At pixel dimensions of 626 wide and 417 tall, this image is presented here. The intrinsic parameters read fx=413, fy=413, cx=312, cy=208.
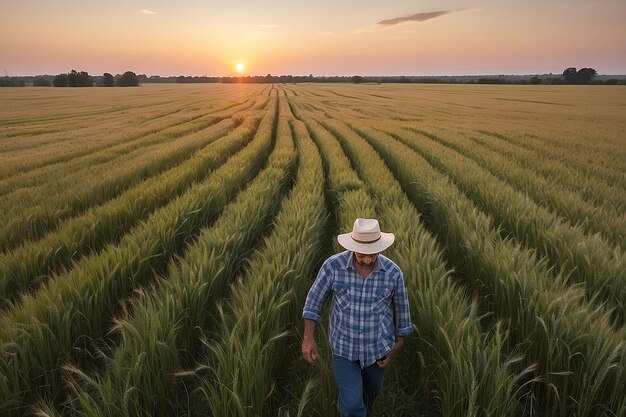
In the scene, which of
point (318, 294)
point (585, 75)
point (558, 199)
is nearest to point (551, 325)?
point (318, 294)

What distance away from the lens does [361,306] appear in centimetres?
255

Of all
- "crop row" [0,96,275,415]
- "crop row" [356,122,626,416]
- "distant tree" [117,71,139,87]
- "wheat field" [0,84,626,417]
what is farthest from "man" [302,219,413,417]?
"distant tree" [117,71,139,87]

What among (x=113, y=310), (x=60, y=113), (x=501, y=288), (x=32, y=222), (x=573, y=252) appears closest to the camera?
(x=501, y=288)

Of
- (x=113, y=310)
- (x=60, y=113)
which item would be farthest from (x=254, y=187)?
(x=60, y=113)

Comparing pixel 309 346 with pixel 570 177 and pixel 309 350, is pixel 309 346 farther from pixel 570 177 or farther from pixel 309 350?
pixel 570 177

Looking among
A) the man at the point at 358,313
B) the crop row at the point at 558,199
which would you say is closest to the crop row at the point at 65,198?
the man at the point at 358,313

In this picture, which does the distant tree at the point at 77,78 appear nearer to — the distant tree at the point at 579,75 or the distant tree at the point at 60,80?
the distant tree at the point at 60,80

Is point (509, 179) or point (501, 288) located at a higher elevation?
point (501, 288)

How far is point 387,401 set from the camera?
2904mm

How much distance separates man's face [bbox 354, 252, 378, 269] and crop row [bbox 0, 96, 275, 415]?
6.95 feet

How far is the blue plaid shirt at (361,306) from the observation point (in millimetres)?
2537

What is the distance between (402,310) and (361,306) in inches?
11.6

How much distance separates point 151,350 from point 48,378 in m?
0.98

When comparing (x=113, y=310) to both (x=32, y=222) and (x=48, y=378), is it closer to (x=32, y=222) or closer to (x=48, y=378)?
(x=48, y=378)
